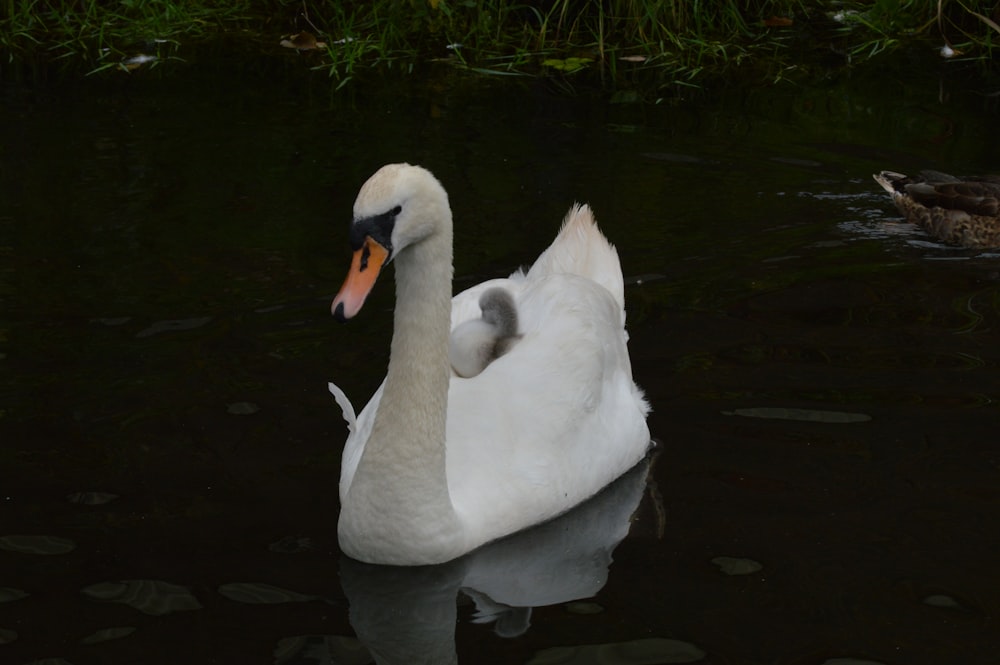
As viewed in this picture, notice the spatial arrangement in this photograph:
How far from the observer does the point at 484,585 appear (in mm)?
5402

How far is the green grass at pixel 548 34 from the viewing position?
11.8 metres

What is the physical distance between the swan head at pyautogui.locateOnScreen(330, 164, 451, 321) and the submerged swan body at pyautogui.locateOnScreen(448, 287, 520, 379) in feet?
4.49

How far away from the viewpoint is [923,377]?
6.82 meters

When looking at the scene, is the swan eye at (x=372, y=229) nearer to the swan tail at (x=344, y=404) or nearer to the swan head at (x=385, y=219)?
the swan head at (x=385, y=219)

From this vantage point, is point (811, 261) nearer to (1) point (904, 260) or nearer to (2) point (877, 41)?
(1) point (904, 260)

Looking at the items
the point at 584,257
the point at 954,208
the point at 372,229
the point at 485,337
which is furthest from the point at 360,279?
the point at 954,208

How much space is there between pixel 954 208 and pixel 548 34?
4.48 meters

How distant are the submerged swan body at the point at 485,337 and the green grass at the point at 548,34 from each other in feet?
17.4

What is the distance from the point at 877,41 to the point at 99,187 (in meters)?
5.87

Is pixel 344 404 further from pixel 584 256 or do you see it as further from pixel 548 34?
pixel 548 34

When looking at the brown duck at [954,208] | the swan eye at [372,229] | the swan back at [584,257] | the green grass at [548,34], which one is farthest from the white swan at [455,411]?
the green grass at [548,34]

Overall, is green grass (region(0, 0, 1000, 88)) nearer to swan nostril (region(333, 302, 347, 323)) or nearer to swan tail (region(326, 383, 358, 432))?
swan tail (region(326, 383, 358, 432))

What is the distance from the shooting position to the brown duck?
8.60m

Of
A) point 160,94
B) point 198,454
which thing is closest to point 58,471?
point 198,454
